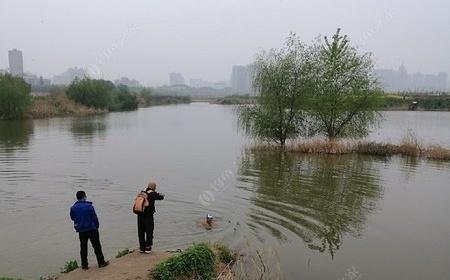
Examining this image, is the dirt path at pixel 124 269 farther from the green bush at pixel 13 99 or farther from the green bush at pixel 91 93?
the green bush at pixel 91 93

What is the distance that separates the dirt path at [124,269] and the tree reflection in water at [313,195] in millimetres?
5077

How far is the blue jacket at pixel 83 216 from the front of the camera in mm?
10297

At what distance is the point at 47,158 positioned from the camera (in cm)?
2995

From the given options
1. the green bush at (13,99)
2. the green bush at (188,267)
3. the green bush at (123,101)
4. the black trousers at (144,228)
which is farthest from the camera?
the green bush at (123,101)

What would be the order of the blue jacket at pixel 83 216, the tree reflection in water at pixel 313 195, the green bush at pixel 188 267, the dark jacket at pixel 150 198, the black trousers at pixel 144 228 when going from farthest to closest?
the tree reflection in water at pixel 313 195, the black trousers at pixel 144 228, the dark jacket at pixel 150 198, the blue jacket at pixel 83 216, the green bush at pixel 188 267

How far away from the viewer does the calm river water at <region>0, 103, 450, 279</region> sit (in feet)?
42.7

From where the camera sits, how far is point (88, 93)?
94938 mm

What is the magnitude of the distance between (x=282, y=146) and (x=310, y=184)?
1422cm

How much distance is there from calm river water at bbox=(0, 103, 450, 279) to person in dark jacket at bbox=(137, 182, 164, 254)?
1.99 metres

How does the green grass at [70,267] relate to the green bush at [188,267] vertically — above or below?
below

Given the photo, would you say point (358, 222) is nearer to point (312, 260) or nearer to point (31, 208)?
point (312, 260)

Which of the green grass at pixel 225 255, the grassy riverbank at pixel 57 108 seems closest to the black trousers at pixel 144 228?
the green grass at pixel 225 255

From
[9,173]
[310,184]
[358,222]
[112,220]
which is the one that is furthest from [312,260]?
[9,173]

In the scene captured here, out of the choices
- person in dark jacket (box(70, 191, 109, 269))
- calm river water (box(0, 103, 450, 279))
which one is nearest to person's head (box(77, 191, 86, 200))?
person in dark jacket (box(70, 191, 109, 269))
